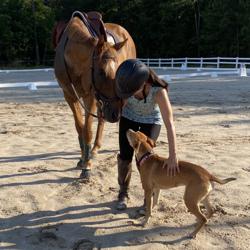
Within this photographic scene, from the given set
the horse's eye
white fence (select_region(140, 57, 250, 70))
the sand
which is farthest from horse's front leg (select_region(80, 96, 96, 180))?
white fence (select_region(140, 57, 250, 70))

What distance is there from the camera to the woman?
13.5 feet

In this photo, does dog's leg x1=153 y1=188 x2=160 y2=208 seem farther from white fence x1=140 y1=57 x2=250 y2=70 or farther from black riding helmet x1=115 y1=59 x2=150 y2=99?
white fence x1=140 y1=57 x2=250 y2=70

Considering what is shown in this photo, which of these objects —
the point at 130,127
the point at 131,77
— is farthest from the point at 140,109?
the point at 131,77

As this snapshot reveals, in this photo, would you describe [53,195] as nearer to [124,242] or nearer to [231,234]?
[124,242]

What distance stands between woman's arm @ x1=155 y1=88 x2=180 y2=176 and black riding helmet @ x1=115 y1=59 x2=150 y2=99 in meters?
0.25

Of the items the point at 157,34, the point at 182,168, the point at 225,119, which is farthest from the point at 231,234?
the point at 157,34

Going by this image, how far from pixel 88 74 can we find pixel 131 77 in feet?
5.23

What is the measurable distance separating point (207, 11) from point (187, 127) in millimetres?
41718

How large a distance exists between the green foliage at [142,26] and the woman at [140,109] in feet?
144

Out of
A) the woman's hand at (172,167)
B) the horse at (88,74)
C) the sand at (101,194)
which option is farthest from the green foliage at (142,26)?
the woman's hand at (172,167)

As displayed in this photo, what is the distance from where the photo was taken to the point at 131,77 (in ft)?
13.5

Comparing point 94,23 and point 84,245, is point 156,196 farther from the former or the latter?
point 94,23

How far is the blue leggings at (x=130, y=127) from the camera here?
4.71 metres

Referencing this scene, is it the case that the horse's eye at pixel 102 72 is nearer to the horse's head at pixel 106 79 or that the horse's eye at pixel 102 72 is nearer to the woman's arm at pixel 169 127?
the horse's head at pixel 106 79
